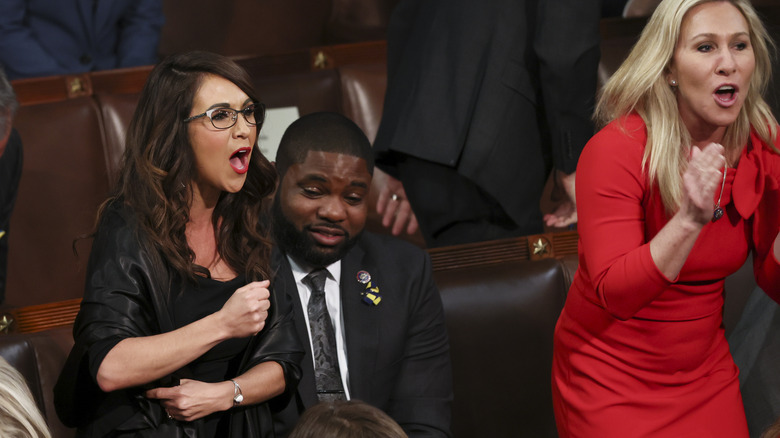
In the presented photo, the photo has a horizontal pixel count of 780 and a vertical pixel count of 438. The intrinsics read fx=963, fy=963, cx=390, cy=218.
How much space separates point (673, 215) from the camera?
1540 millimetres

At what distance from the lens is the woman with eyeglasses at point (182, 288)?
1.44 meters

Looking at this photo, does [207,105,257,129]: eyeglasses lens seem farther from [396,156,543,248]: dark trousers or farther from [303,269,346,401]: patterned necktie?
[396,156,543,248]: dark trousers

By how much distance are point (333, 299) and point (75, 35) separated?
1.75 metres

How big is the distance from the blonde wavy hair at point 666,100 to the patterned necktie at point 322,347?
0.69 m

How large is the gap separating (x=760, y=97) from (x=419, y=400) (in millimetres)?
858

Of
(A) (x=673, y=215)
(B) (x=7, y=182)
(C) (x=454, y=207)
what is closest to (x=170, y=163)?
(A) (x=673, y=215)

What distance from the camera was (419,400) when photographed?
1.93 m

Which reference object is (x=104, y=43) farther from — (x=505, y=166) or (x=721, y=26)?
(x=721, y=26)

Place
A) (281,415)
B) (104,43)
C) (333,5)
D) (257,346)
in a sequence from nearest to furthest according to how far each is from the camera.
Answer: (257,346) < (281,415) < (104,43) < (333,5)

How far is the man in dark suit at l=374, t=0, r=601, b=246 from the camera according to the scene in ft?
7.14

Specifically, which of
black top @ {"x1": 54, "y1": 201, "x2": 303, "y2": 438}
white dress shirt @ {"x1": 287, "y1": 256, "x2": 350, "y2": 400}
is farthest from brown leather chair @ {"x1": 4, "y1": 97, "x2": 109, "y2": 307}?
black top @ {"x1": 54, "y1": 201, "x2": 303, "y2": 438}

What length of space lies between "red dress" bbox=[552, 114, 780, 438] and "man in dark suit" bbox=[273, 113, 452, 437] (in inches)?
14.9

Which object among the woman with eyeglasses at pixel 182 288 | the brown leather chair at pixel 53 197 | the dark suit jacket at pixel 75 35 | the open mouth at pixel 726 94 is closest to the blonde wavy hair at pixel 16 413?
the woman with eyeglasses at pixel 182 288

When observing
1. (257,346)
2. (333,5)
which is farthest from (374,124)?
(257,346)
